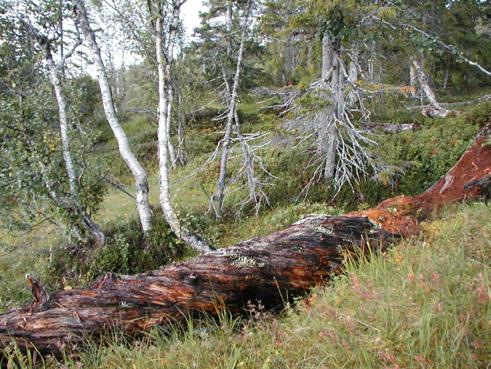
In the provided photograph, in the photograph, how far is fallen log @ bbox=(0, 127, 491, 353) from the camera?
326 cm

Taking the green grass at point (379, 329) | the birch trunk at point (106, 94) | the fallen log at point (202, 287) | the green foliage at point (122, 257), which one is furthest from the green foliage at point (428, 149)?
the green grass at point (379, 329)

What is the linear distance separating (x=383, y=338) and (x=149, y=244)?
23.6ft

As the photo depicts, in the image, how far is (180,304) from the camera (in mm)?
3523

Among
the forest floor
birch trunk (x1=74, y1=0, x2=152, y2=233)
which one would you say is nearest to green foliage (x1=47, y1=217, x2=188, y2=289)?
birch trunk (x1=74, y1=0, x2=152, y2=233)

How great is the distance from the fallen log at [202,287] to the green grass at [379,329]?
0.78ft

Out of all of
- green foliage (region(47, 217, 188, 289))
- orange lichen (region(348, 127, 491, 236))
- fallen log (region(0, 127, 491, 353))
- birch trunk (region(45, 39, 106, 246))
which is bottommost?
green foliage (region(47, 217, 188, 289))

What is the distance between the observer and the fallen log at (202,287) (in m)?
3.26

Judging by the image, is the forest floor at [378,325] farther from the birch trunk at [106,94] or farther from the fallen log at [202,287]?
the birch trunk at [106,94]

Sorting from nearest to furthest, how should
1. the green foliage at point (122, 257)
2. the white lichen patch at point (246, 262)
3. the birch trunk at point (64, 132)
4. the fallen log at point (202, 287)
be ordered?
the fallen log at point (202, 287)
the white lichen patch at point (246, 262)
the birch trunk at point (64, 132)
the green foliage at point (122, 257)

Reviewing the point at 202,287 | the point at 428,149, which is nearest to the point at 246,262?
the point at 202,287

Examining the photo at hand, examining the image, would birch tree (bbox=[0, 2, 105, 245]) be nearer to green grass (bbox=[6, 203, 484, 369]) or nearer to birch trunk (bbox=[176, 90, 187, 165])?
green grass (bbox=[6, 203, 484, 369])

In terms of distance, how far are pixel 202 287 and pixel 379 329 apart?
6.33 ft

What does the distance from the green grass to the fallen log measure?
238mm

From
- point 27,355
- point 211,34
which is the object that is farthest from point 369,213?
point 211,34
